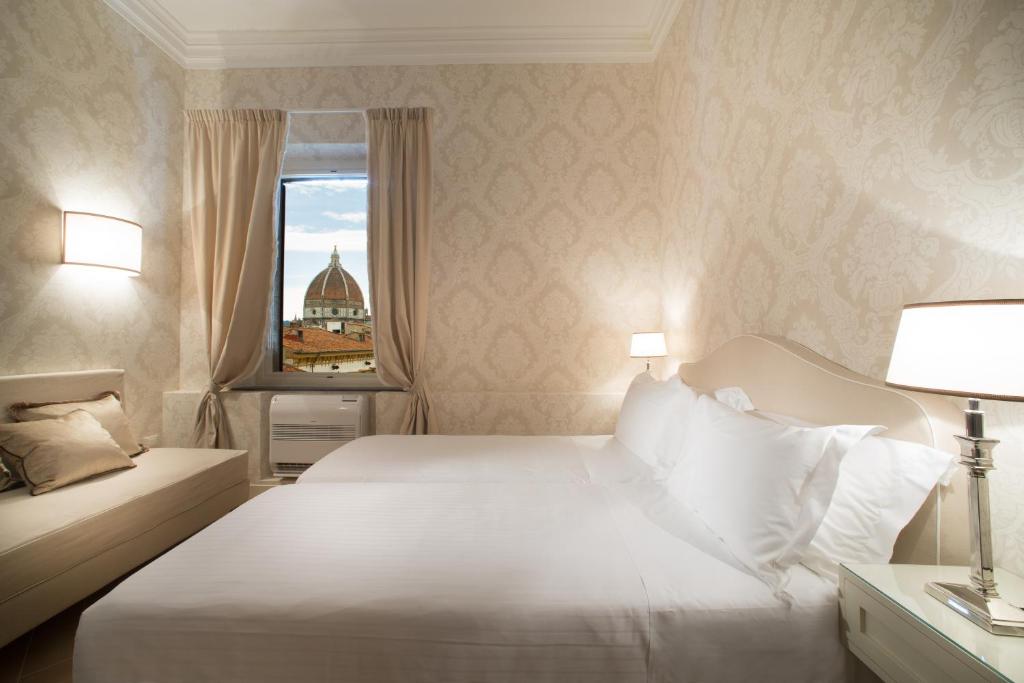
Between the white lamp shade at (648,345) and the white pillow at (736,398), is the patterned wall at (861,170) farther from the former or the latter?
the white lamp shade at (648,345)

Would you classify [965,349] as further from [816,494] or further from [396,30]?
[396,30]

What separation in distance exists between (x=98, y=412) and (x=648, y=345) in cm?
300

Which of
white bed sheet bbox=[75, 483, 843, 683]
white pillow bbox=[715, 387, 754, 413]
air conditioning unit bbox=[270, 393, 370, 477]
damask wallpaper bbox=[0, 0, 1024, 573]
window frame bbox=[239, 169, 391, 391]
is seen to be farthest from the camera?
window frame bbox=[239, 169, 391, 391]

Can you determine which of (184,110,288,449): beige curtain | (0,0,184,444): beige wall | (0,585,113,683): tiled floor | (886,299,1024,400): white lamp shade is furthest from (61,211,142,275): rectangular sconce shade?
(886,299,1024,400): white lamp shade

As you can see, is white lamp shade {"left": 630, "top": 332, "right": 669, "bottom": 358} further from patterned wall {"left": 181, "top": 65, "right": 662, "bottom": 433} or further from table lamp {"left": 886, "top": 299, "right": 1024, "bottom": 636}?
table lamp {"left": 886, "top": 299, "right": 1024, "bottom": 636}

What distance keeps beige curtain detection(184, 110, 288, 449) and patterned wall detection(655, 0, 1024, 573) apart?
2.82 m

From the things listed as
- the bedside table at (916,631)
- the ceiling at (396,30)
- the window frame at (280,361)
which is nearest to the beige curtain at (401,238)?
the window frame at (280,361)

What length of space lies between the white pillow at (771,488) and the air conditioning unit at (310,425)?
2.33 meters

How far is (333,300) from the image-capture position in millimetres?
3439

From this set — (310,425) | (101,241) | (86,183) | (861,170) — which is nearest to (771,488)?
(861,170)

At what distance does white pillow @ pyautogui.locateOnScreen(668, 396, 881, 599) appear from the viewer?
106 centimetres

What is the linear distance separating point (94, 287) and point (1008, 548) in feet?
12.6

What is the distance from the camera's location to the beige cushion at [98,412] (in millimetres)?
1984

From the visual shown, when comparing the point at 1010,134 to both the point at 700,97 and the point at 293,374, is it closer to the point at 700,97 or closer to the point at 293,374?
the point at 700,97
